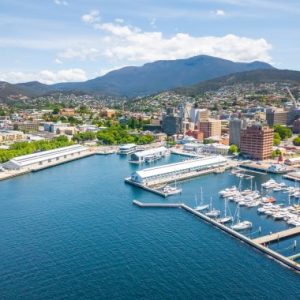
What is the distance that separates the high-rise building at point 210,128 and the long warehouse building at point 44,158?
14.8m

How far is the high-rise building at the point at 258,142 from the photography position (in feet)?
116

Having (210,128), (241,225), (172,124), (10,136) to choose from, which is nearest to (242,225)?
(241,225)

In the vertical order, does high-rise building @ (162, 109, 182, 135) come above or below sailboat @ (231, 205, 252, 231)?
above

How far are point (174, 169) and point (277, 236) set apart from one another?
12569 mm

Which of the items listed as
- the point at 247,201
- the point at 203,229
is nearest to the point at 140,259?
the point at 203,229

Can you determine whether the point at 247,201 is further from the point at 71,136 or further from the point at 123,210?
the point at 71,136

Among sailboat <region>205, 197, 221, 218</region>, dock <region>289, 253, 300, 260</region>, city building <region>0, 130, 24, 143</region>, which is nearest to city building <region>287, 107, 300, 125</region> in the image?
city building <region>0, 130, 24, 143</region>

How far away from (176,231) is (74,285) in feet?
19.7

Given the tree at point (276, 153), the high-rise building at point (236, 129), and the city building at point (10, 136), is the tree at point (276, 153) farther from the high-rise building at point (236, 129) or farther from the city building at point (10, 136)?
the city building at point (10, 136)

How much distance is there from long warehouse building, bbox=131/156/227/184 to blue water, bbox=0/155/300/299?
2.64 meters

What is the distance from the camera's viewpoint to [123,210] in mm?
21641

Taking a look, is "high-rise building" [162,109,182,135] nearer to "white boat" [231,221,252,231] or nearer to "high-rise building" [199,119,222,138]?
"high-rise building" [199,119,222,138]

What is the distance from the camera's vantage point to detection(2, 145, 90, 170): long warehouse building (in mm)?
32312

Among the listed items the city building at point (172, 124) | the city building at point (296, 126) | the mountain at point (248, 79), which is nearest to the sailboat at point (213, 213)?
the city building at point (172, 124)
